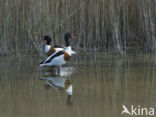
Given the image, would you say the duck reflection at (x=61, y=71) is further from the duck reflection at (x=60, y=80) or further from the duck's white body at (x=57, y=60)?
the duck's white body at (x=57, y=60)

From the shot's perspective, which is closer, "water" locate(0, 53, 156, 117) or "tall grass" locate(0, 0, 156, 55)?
"water" locate(0, 53, 156, 117)

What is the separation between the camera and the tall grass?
33.5ft

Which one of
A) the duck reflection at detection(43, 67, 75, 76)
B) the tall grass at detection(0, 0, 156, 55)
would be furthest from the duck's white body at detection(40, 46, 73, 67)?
the tall grass at detection(0, 0, 156, 55)

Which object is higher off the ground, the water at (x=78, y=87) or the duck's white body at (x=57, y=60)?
the duck's white body at (x=57, y=60)

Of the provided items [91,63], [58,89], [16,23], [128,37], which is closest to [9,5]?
[16,23]

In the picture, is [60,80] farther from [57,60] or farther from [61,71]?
[57,60]

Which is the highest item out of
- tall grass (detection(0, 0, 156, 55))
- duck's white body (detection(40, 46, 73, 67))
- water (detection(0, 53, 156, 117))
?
tall grass (detection(0, 0, 156, 55))

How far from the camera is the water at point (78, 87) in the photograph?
5.04 meters

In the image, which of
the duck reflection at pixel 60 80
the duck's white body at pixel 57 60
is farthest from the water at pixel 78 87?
the duck's white body at pixel 57 60

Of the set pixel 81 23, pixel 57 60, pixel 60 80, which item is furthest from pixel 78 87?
pixel 81 23

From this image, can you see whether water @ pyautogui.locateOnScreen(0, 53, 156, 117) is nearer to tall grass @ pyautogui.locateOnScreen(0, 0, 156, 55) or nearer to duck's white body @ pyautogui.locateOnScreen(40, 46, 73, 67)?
duck's white body @ pyautogui.locateOnScreen(40, 46, 73, 67)

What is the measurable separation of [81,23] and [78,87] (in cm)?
463

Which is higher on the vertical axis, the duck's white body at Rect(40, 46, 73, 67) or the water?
the duck's white body at Rect(40, 46, 73, 67)

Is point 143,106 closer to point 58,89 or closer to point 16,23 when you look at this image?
point 58,89
